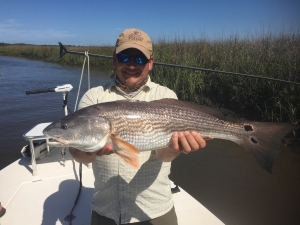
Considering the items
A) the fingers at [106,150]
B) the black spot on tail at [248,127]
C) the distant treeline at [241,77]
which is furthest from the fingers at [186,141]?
the distant treeline at [241,77]

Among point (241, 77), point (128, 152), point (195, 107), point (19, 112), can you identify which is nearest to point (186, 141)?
point (195, 107)

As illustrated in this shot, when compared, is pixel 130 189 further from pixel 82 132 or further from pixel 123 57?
pixel 123 57

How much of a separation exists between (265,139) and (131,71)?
5.09ft

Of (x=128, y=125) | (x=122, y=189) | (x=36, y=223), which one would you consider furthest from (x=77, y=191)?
(x=128, y=125)

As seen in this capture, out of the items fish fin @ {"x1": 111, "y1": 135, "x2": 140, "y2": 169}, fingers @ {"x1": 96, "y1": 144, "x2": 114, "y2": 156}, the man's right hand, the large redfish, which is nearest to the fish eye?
the large redfish

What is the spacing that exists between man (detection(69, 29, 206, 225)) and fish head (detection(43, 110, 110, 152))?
12 cm

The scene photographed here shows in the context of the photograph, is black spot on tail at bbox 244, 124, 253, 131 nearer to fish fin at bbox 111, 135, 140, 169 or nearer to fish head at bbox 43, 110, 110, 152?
fish fin at bbox 111, 135, 140, 169

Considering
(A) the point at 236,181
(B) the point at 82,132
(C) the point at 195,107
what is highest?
(C) the point at 195,107

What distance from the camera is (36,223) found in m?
3.01

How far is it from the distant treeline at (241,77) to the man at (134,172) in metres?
6.35

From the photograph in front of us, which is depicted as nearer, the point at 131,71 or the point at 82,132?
the point at 82,132

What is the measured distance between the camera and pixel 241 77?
895cm

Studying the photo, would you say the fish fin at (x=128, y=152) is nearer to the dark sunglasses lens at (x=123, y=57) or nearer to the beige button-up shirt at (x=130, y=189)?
the beige button-up shirt at (x=130, y=189)

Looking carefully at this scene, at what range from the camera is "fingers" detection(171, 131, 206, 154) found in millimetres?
2201
